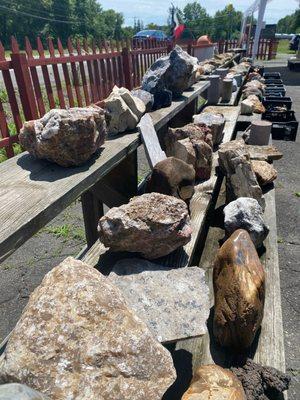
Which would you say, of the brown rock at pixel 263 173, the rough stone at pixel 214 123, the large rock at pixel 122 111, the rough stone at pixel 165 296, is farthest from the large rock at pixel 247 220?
the rough stone at pixel 214 123

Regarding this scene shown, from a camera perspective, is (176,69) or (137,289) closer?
(137,289)

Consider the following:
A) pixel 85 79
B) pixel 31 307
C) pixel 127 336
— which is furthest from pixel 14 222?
pixel 85 79

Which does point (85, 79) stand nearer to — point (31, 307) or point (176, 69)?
point (176, 69)

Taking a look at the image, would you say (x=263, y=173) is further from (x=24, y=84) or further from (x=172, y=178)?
(x=24, y=84)

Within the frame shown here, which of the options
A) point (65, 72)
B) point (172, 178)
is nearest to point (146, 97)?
point (65, 72)

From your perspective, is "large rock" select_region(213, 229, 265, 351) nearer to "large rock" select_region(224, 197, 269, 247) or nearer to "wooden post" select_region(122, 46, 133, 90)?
"large rock" select_region(224, 197, 269, 247)

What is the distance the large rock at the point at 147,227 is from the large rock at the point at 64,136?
49cm

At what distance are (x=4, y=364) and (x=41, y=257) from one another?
293 cm

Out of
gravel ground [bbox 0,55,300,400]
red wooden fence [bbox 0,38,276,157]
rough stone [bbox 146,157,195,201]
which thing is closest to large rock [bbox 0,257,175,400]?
rough stone [bbox 146,157,195,201]

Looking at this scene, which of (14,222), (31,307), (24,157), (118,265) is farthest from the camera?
(24,157)

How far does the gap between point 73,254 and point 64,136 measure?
2.13m

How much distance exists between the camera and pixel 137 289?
5.09ft

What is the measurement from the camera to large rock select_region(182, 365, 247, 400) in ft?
3.81

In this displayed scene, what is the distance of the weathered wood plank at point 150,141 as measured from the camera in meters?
2.57
